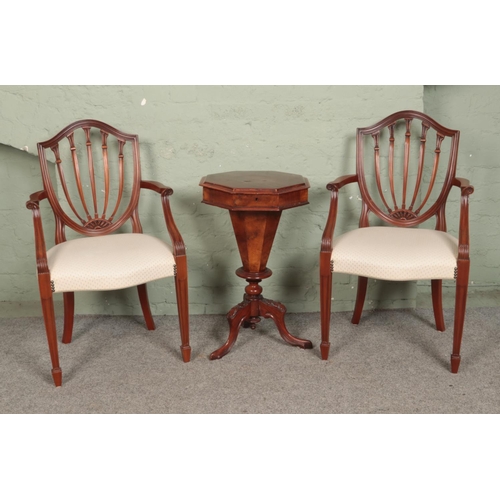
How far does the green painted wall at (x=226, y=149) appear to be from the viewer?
363 cm

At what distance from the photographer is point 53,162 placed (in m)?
3.73

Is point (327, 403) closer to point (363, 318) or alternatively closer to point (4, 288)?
point (363, 318)

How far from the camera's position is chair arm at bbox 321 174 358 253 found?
3150 mm

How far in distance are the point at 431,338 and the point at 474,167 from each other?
120 centimetres

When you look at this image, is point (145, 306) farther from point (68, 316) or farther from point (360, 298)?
point (360, 298)

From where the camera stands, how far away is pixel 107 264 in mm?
2998

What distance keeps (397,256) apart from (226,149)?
1197mm

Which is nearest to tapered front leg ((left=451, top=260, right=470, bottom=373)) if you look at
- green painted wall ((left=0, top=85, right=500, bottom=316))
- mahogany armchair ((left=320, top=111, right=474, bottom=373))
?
mahogany armchair ((left=320, top=111, right=474, bottom=373))

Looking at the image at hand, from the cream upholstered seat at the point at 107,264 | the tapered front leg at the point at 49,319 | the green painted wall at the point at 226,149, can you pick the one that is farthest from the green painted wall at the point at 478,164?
the tapered front leg at the point at 49,319

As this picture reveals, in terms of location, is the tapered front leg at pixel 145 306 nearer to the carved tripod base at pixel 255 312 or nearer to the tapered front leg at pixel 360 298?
the carved tripod base at pixel 255 312

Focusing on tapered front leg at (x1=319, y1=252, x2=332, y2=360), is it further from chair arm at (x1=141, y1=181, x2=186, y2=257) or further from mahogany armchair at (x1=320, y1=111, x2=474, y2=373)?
chair arm at (x1=141, y1=181, x2=186, y2=257)

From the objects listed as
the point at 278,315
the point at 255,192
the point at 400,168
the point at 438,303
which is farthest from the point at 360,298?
the point at 255,192

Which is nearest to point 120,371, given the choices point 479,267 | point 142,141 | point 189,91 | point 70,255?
point 70,255

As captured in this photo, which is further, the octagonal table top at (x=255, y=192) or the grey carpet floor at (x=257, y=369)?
the octagonal table top at (x=255, y=192)
